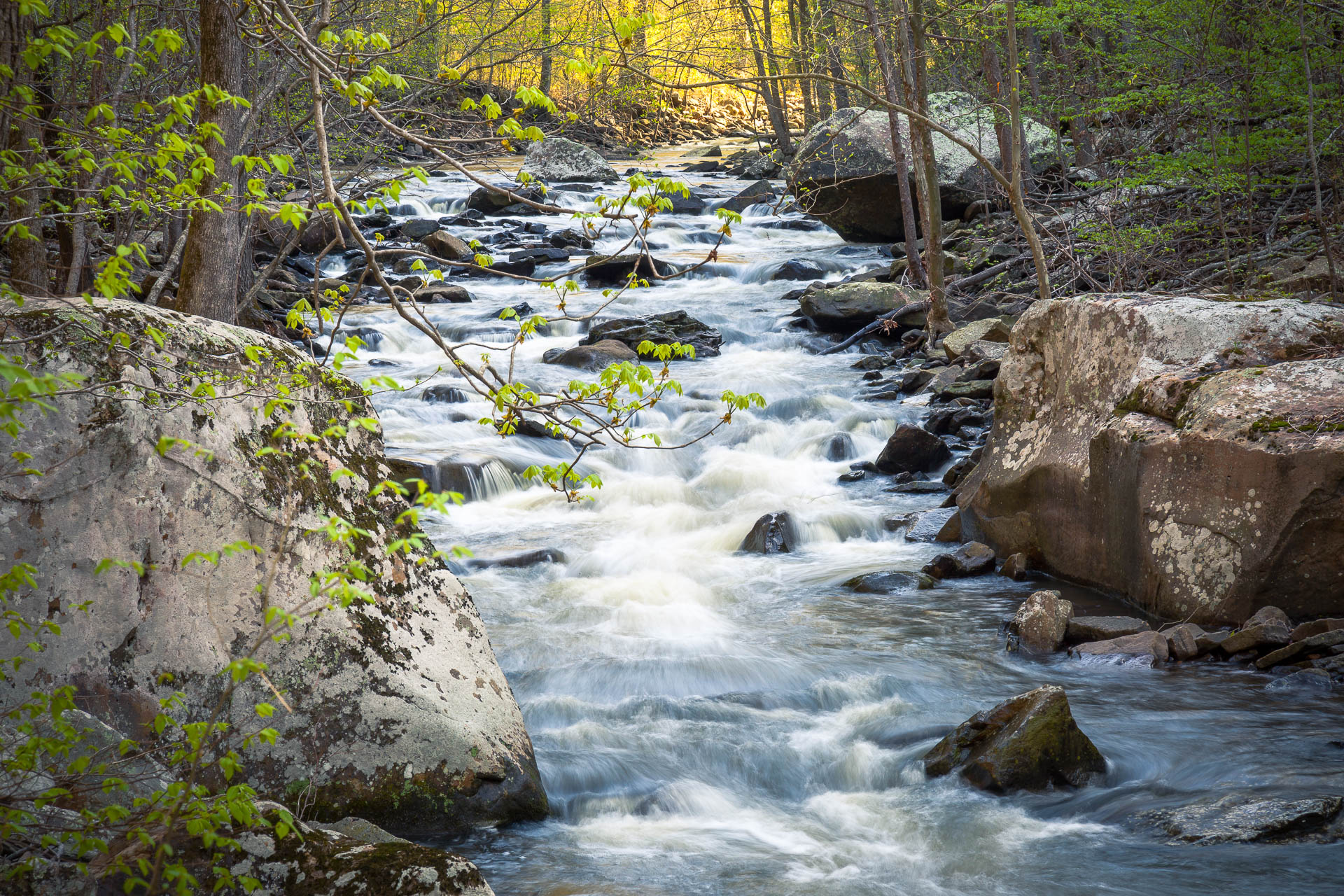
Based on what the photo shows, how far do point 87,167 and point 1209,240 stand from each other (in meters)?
11.8

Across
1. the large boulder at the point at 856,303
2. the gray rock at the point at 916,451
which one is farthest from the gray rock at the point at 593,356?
the gray rock at the point at 916,451

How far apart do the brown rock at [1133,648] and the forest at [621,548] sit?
50 millimetres

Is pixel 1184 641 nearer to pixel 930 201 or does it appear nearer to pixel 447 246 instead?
pixel 930 201

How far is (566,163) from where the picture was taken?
87.9 ft

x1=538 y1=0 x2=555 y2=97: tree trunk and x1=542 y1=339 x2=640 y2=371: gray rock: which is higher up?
x1=538 y1=0 x2=555 y2=97: tree trunk

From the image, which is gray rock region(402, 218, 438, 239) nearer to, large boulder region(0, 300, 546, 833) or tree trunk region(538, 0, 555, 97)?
tree trunk region(538, 0, 555, 97)

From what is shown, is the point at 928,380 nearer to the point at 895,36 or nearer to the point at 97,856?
the point at 895,36

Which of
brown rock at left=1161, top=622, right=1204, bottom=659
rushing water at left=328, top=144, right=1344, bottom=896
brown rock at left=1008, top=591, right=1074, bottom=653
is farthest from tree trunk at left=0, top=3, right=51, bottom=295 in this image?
brown rock at left=1161, top=622, right=1204, bottom=659

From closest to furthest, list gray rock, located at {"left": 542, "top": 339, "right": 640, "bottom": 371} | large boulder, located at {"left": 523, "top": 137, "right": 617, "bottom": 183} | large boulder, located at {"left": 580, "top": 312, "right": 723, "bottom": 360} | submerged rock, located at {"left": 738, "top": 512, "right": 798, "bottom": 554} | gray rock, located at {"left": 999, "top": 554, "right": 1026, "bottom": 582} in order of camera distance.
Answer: gray rock, located at {"left": 999, "top": 554, "right": 1026, "bottom": 582} < submerged rock, located at {"left": 738, "top": 512, "right": 798, "bottom": 554} < gray rock, located at {"left": 542, "top": 339, "right": 640, "bottom": 371} < large boulder, located at {"left": 580, "top": 312, "right": 723, "bottom": 360} < large boulder, located at {"left": 523, "top": 137, "right": 617, "bottom": 183}

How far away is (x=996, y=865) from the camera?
4023mm

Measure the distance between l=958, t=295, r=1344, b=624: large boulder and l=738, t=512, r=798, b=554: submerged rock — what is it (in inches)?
66.8

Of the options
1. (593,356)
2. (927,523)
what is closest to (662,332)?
(593,356)

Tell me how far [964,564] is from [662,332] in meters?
8.51

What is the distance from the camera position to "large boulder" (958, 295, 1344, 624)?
5.34m
